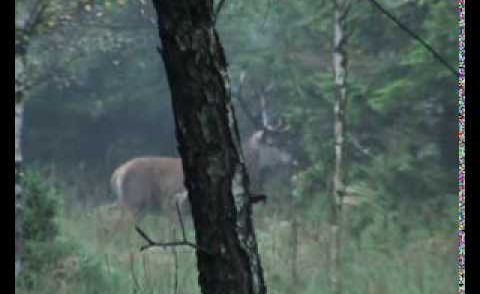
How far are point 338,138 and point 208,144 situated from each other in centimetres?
291

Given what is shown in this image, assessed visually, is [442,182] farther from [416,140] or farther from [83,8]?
[83,8]

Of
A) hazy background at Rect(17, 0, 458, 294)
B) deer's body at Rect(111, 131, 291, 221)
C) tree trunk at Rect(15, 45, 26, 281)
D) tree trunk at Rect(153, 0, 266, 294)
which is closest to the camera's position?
tree trunk at Rect(153, 0, 266, 294)

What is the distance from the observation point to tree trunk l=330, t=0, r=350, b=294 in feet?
15.1

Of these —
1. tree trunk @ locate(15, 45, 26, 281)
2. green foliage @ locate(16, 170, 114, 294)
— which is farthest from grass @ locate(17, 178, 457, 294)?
tree trunk @ locate(15, 45, 26, 281)

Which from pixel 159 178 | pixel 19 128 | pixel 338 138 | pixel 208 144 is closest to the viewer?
pixel 208 144

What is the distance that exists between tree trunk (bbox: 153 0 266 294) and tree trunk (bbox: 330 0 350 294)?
2.82 m

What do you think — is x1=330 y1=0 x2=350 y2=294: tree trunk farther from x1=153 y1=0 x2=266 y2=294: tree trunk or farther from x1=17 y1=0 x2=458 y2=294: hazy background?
x1=153 y1=0 x2=266 y2=294: tree trunk

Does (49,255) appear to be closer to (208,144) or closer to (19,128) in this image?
(19,128)

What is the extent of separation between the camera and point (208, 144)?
1797 mm

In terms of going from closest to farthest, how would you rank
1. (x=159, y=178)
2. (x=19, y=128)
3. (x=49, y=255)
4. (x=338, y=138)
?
(x=19, y=128), (x=49, y=255), (x=338, y=138), (x=159, y=178)

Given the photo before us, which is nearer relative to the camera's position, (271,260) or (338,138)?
(271,260)

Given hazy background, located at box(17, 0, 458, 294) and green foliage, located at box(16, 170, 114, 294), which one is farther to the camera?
hazy background, located at box(17, 0, 458, 294)

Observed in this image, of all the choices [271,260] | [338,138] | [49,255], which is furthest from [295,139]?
[49,255]
